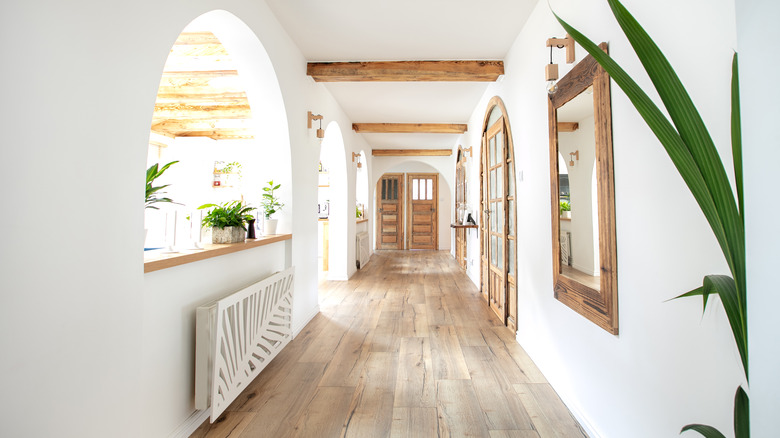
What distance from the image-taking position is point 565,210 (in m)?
1.93

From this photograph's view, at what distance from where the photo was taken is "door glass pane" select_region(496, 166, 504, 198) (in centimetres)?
333

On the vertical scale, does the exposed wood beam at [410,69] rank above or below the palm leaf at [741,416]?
above

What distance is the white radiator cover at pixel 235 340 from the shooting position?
1.66 metres

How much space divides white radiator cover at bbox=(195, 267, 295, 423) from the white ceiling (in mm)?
1912

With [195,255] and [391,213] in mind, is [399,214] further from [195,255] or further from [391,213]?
[195,255]

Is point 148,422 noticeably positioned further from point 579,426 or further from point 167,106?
point 167,106

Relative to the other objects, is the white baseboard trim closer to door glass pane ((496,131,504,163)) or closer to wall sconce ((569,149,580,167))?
wall sconce ((569,149,580,167))

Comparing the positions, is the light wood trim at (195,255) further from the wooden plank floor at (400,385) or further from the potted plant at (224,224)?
the wooden plank floor at (400,385)

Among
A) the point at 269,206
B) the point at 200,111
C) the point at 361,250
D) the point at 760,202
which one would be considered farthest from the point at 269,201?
the point at 361,250

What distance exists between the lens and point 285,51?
108 inches

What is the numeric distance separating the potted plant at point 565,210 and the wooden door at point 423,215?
25.8ft

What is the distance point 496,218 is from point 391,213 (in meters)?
6.16

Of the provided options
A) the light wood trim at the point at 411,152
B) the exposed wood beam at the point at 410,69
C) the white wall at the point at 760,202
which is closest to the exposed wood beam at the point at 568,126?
the white wall at the point at 760,202

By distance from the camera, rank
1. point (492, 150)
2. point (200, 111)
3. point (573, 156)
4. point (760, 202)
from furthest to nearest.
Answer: point (200, 111) → point (492, 150) → point (573, 156) → point (760, 202)
